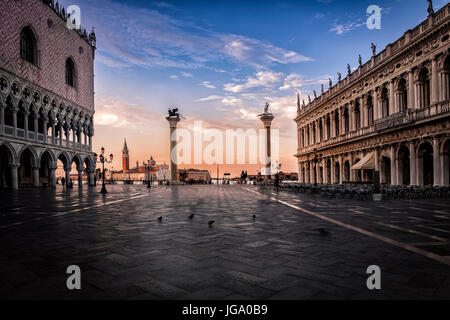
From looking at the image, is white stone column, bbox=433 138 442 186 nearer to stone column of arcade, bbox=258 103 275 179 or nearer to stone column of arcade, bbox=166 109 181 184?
stone column of arcade, bbox=258 103 275 179

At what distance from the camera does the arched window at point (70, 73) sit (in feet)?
131

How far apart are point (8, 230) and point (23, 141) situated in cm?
2668

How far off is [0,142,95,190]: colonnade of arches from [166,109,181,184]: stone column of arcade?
12751mm

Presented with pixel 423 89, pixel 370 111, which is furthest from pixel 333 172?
pixel 423 89

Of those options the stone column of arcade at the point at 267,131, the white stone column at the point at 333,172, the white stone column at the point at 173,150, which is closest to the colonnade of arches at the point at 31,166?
the white stone column at the point at 173,150

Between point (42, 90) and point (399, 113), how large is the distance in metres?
35.2

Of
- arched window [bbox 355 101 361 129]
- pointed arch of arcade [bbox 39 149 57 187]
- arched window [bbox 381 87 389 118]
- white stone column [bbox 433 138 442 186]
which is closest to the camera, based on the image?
white stone column [bbox 433 138 442 186]

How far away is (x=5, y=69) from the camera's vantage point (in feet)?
87.2

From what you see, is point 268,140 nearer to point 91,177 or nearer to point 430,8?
point 91,177

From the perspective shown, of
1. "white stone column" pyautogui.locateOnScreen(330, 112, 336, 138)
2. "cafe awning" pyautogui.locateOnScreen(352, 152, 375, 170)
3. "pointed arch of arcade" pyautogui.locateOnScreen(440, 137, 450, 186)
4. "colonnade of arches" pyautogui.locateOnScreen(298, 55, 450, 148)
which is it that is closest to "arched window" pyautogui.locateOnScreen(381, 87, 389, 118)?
"colonnade of arches" pyautogui.locateOnScreen(298, 55, 450, 148)

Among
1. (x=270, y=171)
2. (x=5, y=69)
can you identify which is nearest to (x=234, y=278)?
(x=5, y=69)

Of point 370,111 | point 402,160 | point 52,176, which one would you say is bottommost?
point 52,176

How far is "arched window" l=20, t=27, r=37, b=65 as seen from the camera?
30.5 meters

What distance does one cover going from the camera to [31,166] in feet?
106
